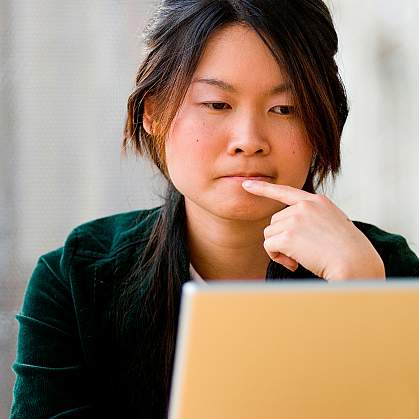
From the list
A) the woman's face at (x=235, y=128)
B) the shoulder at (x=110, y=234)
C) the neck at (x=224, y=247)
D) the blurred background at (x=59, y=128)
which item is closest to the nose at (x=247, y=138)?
the woman's face at (x=235, y=128)

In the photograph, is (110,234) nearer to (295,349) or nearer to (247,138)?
(247,138)

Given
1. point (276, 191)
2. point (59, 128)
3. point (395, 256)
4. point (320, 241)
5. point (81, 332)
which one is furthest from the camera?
point (59, 128)

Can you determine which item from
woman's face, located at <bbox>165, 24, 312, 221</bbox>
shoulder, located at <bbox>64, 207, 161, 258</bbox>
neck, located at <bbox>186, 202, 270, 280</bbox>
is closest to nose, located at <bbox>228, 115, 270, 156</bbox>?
woman's face, located at <bbox>165, 24, 312, 221</bbox>

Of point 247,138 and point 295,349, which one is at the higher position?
point 247,138

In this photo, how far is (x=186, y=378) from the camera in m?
0.66

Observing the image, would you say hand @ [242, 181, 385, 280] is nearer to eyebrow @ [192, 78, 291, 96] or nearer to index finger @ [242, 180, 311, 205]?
index finger @ [242, 180, 311, 205]

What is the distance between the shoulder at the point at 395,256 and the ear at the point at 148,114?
0.47 m

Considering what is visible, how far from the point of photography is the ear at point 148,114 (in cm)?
→ 137

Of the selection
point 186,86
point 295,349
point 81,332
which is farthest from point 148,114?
point 295,349

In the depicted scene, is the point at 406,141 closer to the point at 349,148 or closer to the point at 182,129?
the point at 349,148

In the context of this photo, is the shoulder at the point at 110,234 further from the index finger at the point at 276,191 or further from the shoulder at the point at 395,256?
the shoulder at the point at 395,256

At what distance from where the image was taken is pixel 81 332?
1.32m

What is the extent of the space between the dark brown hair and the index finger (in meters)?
0.12

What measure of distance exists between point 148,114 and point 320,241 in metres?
0.44
